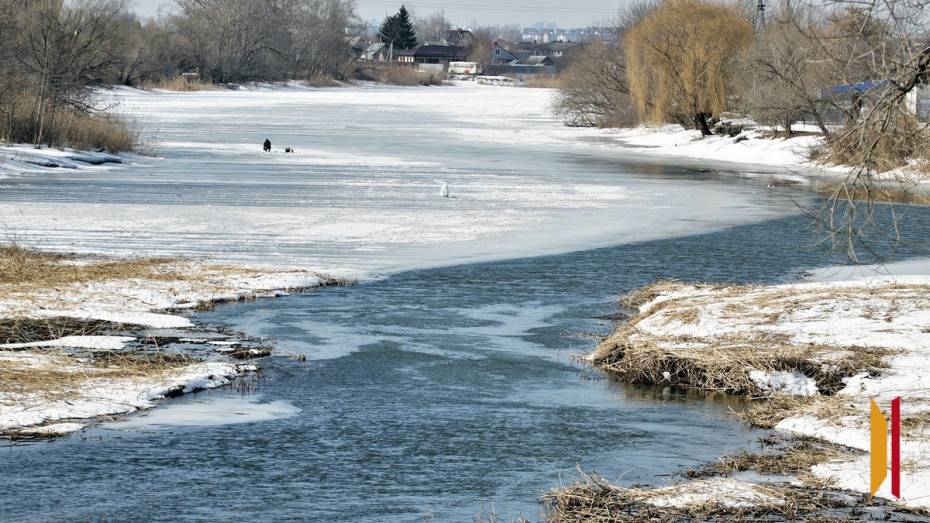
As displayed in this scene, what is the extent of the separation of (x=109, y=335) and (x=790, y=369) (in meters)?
7.02

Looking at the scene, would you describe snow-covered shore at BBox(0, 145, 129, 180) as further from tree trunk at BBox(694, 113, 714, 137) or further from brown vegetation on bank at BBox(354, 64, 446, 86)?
brown vegetation on bank at BBox(354, 64, 446, 86)

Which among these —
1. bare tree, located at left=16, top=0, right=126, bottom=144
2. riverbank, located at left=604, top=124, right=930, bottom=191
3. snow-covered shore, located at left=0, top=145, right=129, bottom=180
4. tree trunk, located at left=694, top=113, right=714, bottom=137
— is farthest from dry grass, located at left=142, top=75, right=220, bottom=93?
snow-covered shore, located at left=0, top=145, right=129, bottom=180

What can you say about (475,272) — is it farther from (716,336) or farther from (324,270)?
(716,336)

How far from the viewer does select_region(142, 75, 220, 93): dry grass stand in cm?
9581

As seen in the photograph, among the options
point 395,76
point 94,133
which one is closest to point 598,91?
point 94,133

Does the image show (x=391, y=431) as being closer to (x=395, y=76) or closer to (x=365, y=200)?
(x=365, y=200)

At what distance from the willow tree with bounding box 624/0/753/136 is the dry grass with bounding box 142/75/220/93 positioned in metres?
48.6

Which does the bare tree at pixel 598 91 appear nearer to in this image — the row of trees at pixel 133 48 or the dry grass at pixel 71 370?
the row of trees at pixel 133 48

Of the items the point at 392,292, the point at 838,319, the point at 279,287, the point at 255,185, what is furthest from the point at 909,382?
the point at 255,185

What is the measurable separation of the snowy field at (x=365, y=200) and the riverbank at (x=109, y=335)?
1731 millimetres

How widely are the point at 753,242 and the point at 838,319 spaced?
29.3 feet

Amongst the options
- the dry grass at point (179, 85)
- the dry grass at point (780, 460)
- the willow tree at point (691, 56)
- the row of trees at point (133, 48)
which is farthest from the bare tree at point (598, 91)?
the dry grass at point (780, 460)

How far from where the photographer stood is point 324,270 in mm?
18406

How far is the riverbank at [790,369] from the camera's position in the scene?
334 inches
